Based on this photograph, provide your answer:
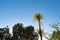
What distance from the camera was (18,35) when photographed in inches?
2532

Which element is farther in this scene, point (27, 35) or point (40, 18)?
point (27, 35)

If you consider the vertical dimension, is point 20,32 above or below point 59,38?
above

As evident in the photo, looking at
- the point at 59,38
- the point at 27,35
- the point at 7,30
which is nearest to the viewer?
the point at 59,38

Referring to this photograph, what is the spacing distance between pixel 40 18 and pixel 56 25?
10.1ft

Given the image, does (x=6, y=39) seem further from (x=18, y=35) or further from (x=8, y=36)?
(x=18, y=35)

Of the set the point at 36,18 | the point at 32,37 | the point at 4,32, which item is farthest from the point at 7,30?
the point at 36,18

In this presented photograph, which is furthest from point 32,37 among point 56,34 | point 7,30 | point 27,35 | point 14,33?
point 56,34

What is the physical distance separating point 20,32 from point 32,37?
517 centimetres

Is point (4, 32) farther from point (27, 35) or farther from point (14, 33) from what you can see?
point (27, 35)

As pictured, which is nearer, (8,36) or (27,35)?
(27,35)

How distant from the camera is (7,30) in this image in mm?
68625

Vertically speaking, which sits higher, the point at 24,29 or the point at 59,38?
the point at 24,29

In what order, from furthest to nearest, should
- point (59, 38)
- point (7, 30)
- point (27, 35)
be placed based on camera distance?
1. point (7, 30)
2. point (27, 35)
3. point (59, 38)

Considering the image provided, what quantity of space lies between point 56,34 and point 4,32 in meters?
41.4
